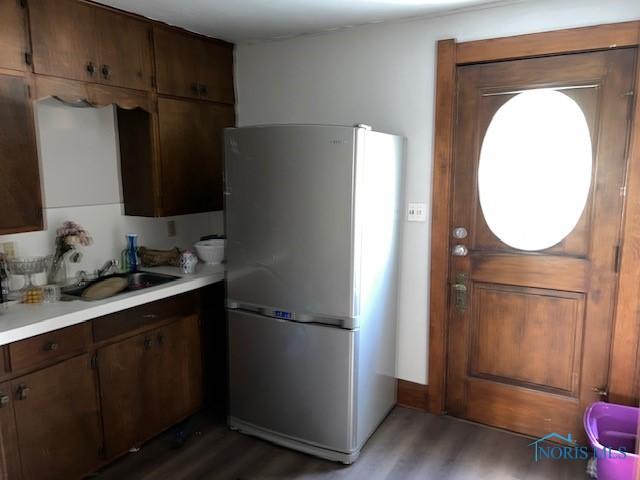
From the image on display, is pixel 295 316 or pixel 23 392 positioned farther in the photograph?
pixel 295 316

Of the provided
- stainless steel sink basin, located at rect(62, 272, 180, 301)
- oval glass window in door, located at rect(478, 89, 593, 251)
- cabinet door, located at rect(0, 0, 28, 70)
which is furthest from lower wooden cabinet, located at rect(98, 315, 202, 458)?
oval glass window in door, located at rect(478, 89, 593, 251)

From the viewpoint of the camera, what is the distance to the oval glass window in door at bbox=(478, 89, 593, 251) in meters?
2.40

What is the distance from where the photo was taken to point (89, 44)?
2383 millimetres

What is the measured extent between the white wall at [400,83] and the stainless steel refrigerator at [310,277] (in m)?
0.20

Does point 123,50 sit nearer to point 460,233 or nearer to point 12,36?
point 12,36

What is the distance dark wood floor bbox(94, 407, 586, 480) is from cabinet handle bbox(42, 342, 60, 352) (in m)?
0.74

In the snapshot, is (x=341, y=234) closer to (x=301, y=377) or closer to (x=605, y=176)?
(x=301, y=377)

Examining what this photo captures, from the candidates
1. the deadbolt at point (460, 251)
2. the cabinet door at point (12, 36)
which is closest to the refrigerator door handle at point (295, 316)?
the deadbolt at point (460, 251)

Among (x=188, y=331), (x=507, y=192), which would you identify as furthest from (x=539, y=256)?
(x=188, y=331)

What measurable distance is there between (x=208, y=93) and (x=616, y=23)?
2265mm

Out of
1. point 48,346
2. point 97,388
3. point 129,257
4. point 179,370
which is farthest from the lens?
point 129,257

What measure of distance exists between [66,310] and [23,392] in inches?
14.0

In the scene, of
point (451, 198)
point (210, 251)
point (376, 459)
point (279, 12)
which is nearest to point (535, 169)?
point (451, 198)

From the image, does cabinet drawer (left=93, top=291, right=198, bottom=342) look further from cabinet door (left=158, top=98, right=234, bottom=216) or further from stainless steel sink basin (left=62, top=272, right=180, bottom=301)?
cabinet door (left=158, top=98, right=234, bottom=216)
